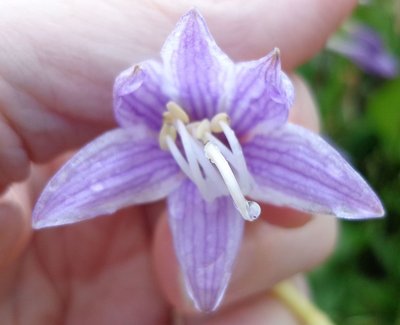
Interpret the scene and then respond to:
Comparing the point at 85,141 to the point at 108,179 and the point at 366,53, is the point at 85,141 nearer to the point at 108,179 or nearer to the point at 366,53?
the point at 108,179

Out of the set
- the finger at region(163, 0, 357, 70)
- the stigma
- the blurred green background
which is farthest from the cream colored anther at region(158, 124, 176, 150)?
the blurred green background

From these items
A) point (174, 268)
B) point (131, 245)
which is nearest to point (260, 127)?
point (174, 268)

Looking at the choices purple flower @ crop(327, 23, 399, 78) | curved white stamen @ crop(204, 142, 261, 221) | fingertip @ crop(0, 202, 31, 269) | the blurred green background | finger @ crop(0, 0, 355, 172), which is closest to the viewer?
curved white stamen @ crop(204, 142, 261, 221)

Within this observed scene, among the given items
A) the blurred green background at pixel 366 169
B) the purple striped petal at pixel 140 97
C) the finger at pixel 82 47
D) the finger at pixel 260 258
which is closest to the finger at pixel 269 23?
the finger at pixel 82 47

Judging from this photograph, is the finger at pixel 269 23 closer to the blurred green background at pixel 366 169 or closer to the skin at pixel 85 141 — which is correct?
the skin at pixel 85 141

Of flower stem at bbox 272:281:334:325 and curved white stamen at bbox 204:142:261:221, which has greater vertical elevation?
curved white stamen at bbox 204:142:261:221

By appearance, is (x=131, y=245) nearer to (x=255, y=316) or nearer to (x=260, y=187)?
(x=255, y=316)

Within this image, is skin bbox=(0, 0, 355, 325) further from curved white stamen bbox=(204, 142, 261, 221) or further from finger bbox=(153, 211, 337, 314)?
curved white stamen bbox=(204, 142, 261, 221)
